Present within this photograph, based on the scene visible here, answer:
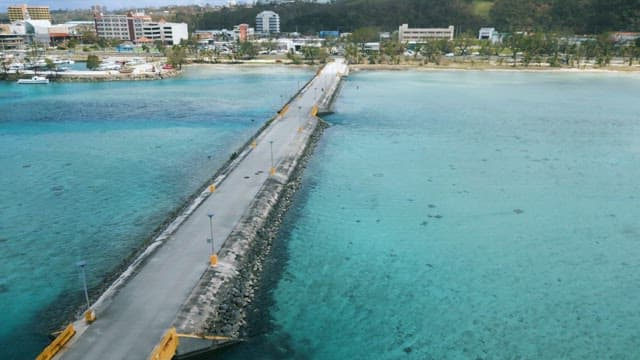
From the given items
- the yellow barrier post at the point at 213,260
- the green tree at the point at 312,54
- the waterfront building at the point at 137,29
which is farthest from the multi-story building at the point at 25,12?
the yellow barrier post at the point at 213,260

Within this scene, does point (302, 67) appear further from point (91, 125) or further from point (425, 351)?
point (425, 351)

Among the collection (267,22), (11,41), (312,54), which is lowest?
(312,54)

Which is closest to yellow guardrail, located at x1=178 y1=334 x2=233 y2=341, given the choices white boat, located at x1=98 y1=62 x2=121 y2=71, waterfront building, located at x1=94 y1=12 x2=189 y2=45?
white boat, located at x1=98 y1=62 x2=121 y2=71

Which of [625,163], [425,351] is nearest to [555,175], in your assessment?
[625,163]

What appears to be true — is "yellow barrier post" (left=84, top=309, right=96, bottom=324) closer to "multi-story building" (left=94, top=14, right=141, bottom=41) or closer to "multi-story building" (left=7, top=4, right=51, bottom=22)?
"multi-story building" (left=94, top=14, right=141, bottom=41)

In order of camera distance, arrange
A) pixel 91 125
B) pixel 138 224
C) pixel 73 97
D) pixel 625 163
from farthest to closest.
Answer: pixel 73 97
pixel 91 125
pixel 625 163
pixel 138 224

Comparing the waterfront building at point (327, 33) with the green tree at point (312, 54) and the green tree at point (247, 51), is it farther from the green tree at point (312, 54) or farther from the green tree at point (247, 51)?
the green tree at point (312, 54)

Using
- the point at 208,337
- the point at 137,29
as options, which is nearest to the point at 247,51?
the point at 137,29

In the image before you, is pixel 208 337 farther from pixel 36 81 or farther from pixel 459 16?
pixel 459 16
